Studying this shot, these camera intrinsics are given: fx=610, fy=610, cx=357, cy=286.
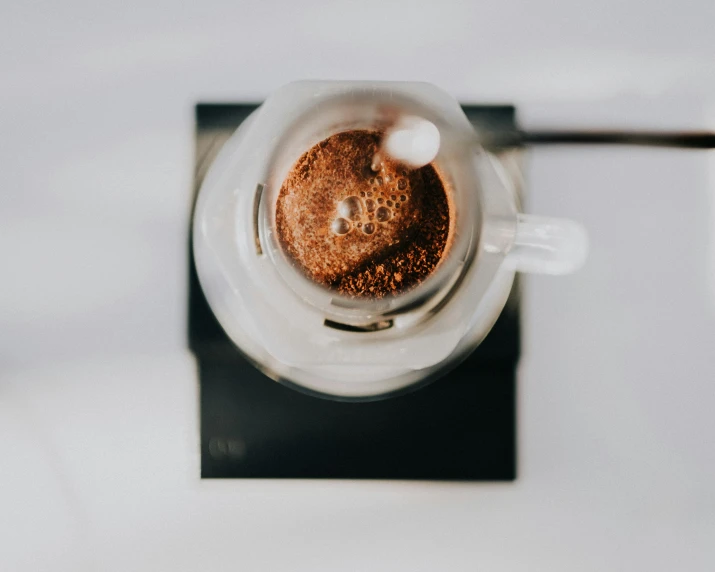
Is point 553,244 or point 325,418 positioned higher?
point 553,244

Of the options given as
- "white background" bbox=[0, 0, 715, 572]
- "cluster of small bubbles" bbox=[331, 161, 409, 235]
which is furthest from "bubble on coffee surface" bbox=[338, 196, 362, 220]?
"white background" bbox=[0, 0, 715, 572]

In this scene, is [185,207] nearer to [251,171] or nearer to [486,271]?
[251,171]

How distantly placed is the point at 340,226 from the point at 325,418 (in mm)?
147

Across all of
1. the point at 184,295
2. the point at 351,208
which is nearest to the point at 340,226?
the point at 351,208

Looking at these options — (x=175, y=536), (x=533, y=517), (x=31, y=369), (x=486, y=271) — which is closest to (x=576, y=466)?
(x=533, y=517)

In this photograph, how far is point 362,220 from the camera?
46 centimetres

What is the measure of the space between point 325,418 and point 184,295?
145 millimetres

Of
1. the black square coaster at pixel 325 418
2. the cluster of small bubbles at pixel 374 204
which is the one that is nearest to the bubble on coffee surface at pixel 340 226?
the cluster of small bubbles at pixel 374 204

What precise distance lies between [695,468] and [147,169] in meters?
0.50

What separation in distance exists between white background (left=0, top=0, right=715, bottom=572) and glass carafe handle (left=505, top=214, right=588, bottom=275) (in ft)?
0.03

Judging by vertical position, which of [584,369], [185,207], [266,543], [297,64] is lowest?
[266,543]

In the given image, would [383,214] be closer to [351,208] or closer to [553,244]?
[351,208]

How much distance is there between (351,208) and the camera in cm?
46

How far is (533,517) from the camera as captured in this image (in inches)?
19.1
